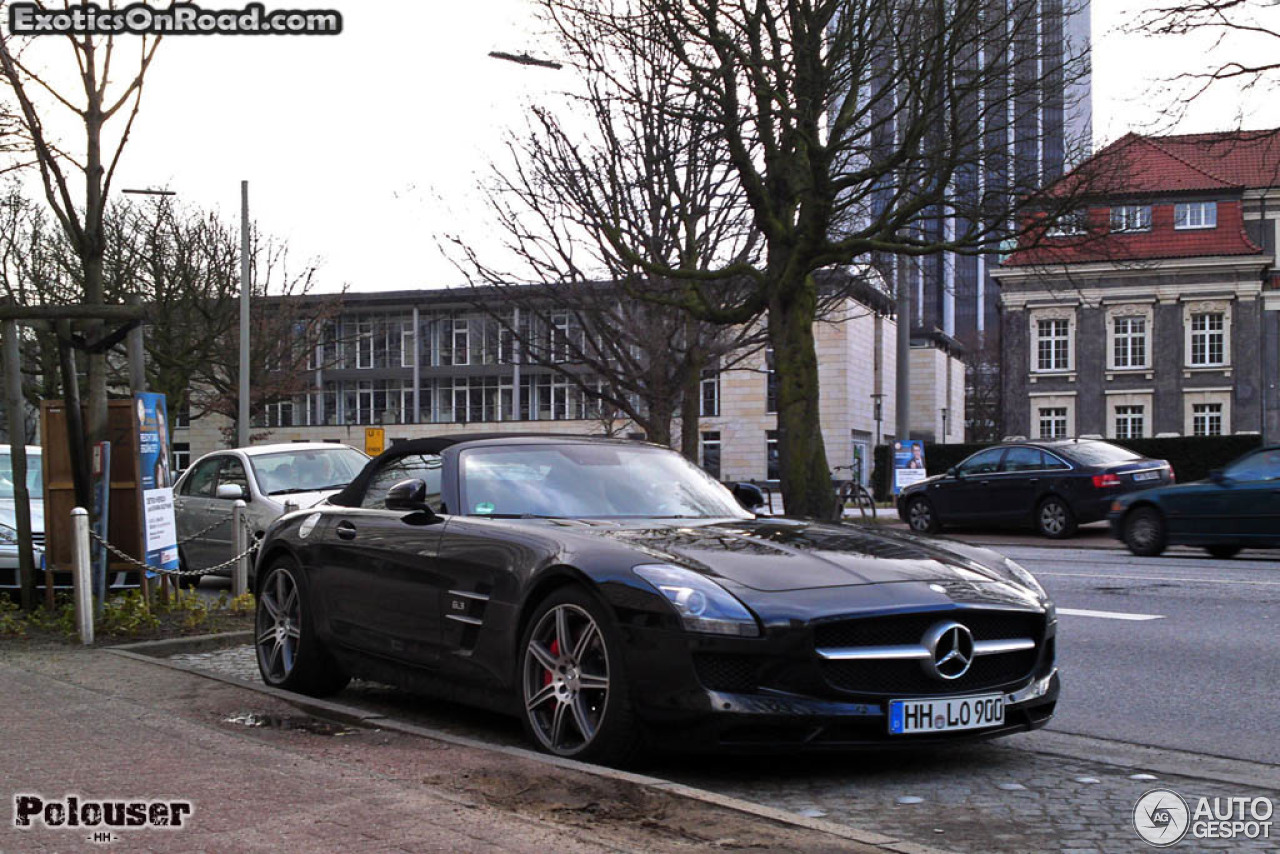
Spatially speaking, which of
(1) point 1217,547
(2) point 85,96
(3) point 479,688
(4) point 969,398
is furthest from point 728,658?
(4) point 969,398

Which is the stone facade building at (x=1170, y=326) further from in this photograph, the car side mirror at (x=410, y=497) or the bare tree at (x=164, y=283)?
the car side mirror at (x=410, y=497)

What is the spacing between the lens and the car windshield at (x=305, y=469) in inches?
587

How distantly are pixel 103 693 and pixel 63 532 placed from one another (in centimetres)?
461

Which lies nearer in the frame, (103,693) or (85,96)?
(103,693)

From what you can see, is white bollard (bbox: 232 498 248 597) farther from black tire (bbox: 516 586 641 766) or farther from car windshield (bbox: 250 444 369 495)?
black tire (bbox: 516 586 641 766)

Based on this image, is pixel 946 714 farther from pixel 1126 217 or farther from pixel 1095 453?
pixel 1095 453

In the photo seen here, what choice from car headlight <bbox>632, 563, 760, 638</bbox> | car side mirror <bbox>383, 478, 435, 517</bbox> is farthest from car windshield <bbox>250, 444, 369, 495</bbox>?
car headlight <bbox>632, 563, 760, 638</bbox>

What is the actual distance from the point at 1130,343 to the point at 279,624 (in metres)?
59.1

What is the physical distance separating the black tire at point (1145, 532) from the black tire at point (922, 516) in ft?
21.1

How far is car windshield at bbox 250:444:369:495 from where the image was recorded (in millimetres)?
14922

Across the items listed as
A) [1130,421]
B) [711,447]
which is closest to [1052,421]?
[1130,421]

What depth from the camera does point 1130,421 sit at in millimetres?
61875

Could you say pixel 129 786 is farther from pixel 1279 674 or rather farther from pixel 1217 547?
pixel 1217 547

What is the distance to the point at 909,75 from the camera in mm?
20250
